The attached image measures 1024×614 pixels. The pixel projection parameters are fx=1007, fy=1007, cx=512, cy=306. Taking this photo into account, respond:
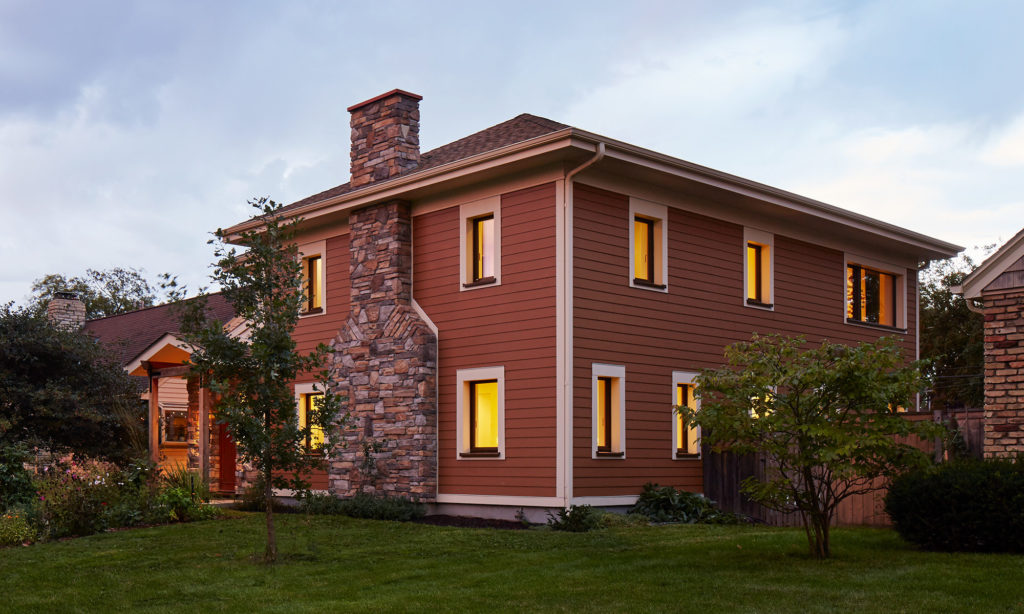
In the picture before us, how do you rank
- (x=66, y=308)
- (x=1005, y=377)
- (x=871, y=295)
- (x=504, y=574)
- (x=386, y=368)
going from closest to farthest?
A: (x=504, y=574)
(x=1005, y=377)
(x=386, y=368)
(x=871, y=295)
(x=66, y=308)

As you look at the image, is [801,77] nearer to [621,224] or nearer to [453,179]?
[621,224]

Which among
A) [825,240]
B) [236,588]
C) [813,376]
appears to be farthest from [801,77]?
[236,588]

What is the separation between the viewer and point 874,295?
22328mm

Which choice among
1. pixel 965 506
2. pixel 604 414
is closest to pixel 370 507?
pixel 604 414

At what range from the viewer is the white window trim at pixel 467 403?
52.6 feet

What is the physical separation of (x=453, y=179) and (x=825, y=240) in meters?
8.27

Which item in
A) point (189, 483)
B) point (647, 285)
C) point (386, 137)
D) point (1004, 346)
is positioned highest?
point (386, 137)

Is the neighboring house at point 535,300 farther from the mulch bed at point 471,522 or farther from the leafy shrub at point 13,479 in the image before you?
the leafy shrub at point 13,479

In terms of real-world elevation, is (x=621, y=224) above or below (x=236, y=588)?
above

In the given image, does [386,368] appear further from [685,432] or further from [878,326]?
[878,326]

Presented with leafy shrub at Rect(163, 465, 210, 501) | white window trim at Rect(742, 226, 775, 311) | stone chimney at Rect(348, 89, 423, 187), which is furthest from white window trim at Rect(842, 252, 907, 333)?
leafy shrub at Rect(163, 465, 210, 501)

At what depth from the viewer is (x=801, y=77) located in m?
19.1

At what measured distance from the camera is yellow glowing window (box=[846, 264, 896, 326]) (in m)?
21.3

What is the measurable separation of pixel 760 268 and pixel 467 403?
21.0 ft
